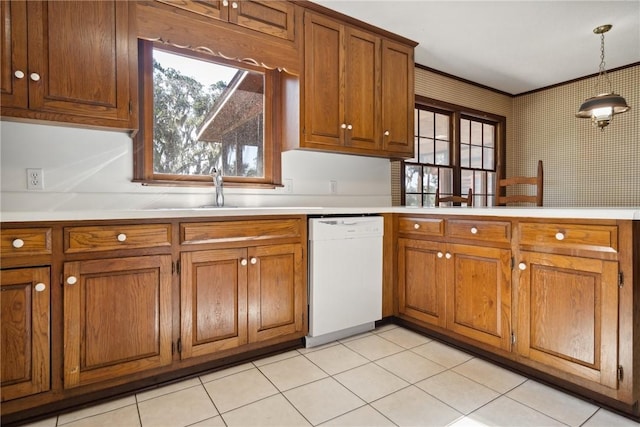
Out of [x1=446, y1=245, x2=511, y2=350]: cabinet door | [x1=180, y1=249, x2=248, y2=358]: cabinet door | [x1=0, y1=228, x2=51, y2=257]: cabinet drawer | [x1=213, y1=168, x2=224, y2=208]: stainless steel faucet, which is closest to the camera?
[x1=0, y1=228, x2=51, y2=257]: cabinet drawer

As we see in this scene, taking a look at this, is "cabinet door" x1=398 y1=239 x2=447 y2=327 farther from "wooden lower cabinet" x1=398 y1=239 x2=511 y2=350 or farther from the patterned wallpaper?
the patterned wallpaper

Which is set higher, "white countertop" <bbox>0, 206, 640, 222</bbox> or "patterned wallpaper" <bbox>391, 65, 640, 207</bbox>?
"patterned wallpaper" <bbox>391, 65, 640, 207</bbox>

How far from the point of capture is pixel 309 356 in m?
2.12

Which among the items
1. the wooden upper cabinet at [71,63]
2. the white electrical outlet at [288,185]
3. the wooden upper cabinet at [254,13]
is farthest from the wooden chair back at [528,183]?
the wooden upper cabinet at [71,63]

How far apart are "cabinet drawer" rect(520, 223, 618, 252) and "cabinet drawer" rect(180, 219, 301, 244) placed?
1.31 m

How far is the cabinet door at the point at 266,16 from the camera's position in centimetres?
213

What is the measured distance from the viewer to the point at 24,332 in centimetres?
142

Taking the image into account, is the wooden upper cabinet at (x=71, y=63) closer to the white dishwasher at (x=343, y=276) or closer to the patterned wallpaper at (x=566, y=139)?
the white dishwasher at (x=343, y=276)

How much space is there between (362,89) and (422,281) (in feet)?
5.04

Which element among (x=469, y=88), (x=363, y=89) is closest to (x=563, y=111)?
(x=469, y=88)

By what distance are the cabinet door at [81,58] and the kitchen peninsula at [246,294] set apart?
598mm

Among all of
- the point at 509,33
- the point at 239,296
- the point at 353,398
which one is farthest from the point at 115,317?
the point at 509,33

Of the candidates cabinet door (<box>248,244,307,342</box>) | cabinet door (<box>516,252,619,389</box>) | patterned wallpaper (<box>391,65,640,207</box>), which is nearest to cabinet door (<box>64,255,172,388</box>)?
cabinet door (<box>248,244,307,342</box>)

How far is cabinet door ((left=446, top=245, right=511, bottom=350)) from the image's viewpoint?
1.95m
